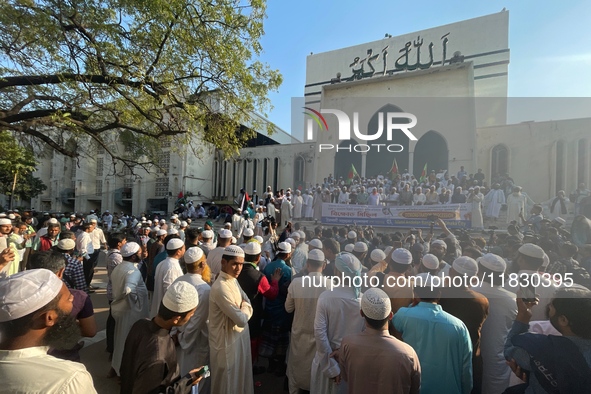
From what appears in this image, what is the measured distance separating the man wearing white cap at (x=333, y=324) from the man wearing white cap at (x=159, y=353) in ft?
3.54

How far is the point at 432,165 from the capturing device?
1459cm

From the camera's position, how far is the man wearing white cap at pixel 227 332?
8.10 feet

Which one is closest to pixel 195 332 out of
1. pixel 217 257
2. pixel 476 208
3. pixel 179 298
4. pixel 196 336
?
pixel 196 336

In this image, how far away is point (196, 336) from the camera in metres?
2.75

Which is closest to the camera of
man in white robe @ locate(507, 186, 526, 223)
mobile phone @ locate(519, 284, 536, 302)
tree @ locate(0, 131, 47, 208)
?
mobile phone @ locate(519, 284, 536, 302)

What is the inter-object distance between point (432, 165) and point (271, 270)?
43.1ft

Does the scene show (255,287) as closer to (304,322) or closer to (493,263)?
(304,322)

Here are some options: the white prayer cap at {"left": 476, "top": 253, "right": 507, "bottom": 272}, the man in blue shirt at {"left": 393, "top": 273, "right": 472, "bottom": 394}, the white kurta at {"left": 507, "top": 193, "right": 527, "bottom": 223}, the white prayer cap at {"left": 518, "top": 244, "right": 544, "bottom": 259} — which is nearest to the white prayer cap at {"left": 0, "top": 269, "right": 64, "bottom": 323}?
the man in blue shirt at {"left": 393, "top": 273, "right": 472, "bottom": 394}

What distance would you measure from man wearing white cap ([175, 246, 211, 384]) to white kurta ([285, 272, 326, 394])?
782mm

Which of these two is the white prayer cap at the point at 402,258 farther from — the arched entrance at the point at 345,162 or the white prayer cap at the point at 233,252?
the arched entrance at the point at 345,162

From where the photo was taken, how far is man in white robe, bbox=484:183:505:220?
8867mm

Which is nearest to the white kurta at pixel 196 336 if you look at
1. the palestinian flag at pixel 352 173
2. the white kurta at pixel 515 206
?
the white kurta at pixel 515 206

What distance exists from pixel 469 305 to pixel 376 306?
106cm

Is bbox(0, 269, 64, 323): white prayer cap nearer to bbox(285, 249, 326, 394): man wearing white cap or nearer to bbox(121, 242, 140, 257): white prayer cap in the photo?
bbox(285, 249, 326, 394): man wearing white cap
